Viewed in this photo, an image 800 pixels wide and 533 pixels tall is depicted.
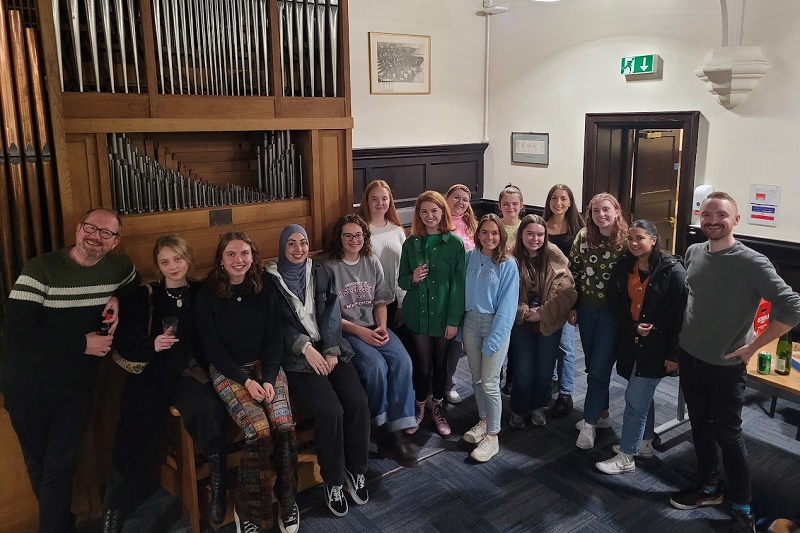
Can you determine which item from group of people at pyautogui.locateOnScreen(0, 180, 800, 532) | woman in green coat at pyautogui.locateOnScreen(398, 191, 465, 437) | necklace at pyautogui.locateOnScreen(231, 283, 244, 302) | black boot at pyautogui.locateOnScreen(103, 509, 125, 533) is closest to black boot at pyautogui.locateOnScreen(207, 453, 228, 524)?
group of people at pyautogui.locateOnScreen(0, 180, 800, 532)

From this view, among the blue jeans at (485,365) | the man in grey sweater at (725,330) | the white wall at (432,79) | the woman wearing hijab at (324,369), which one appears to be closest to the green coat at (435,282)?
the blue jeans at (485,365)

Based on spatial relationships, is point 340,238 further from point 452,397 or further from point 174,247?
point 452,397

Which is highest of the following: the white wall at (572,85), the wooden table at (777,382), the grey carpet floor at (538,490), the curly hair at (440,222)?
the white wall at (572,85)

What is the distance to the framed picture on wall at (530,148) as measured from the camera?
5781 mm

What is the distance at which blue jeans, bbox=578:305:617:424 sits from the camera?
336 centimetres

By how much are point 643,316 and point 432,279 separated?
1.10m

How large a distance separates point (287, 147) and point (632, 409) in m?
2.35

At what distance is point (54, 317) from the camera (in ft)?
8.80

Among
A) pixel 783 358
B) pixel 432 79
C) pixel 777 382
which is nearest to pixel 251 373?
pixel 777 382

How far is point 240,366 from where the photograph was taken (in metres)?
2.98

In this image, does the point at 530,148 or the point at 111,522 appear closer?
the point at 111,522

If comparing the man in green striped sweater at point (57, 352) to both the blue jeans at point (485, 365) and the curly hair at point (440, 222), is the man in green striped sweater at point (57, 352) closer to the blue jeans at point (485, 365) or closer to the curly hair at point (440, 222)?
the curly hair at point (440, 222)

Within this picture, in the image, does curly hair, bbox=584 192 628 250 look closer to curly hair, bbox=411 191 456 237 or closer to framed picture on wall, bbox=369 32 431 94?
curly hair, bbox=411 191 456 237

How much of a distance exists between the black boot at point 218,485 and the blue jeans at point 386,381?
81cm
